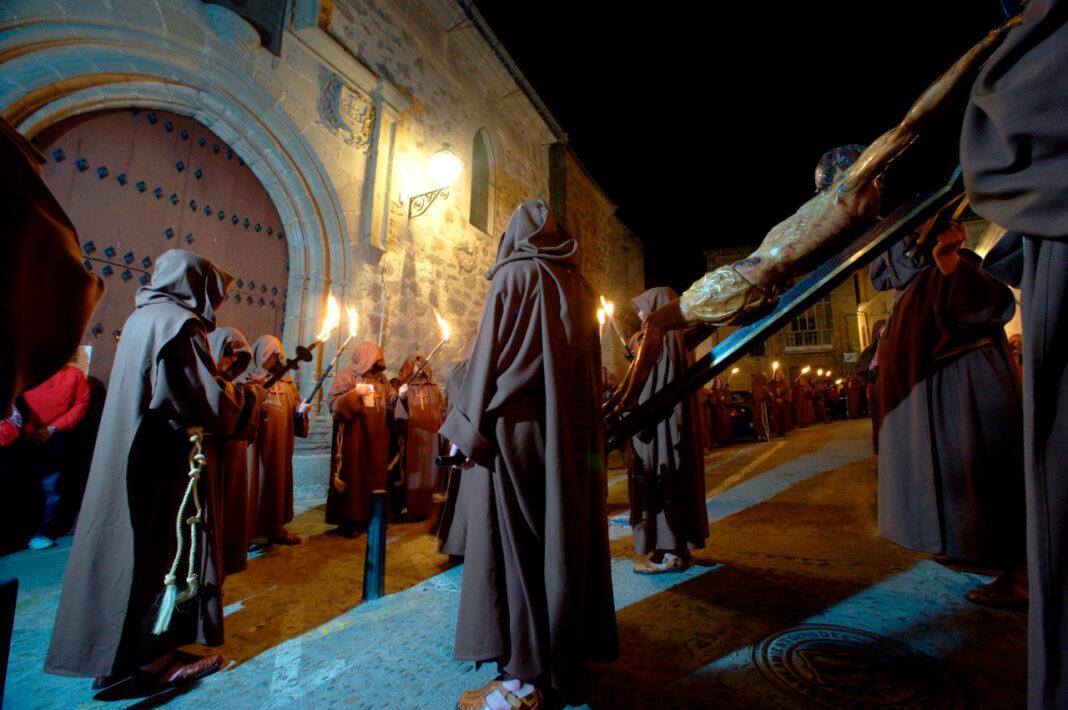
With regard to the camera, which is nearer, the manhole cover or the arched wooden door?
the manhole cover

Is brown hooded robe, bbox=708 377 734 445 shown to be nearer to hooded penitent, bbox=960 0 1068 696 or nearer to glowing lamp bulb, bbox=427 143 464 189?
glowing lamp bulb, bbox=427 143 464 189

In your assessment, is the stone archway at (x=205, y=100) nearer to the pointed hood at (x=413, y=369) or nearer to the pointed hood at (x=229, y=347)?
the pointed hood at (x=413, y=369)

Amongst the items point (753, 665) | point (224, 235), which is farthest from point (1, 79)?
point (753, 665)

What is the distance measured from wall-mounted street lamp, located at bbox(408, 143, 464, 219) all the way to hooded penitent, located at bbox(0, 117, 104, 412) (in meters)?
6.62

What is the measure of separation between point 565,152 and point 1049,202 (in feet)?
45.9

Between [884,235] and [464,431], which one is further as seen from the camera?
[464,431]

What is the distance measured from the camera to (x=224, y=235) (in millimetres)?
5590

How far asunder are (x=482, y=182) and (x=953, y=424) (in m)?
9.54

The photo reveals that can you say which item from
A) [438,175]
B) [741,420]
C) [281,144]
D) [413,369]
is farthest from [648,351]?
[741,420]

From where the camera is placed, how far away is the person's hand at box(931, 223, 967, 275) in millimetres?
2680

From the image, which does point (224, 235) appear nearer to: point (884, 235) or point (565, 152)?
point (884, 235)

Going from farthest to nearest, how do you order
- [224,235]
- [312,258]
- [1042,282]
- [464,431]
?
[312,258]
[224,235]
[464,431]
[1042,282]

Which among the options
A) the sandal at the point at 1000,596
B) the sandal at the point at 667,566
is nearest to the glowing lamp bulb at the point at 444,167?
the sandal at the point at 667,566

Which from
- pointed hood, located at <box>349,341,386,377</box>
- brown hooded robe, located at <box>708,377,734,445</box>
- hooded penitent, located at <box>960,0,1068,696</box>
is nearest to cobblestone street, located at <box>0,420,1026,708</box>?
hooded penitent, located at <box>960,0,1068,696</box>
